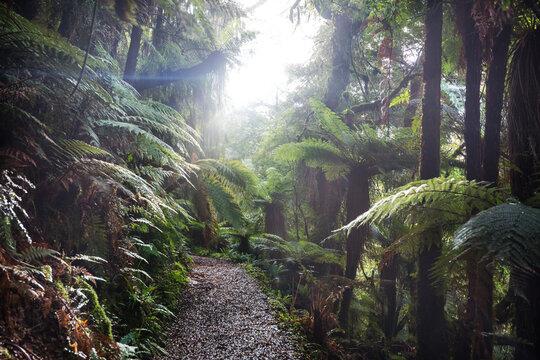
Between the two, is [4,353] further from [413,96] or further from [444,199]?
[413,96]

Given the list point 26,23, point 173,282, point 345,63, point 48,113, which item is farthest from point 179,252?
point 345,63

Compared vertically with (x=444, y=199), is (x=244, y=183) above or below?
above

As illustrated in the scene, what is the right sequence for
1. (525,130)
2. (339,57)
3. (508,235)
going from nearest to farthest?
(508,235), (525,130), (339,57)

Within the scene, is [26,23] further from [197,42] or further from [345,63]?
[345,63]

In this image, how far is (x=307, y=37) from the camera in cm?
725

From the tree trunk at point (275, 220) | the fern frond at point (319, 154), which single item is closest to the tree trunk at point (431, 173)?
the fern frond at point (319, 154)

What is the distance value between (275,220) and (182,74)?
12.5 feet

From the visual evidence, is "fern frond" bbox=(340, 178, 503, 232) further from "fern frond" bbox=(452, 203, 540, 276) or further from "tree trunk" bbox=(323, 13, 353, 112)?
"tree trunk" bbox=(323, 13, 353, 112)

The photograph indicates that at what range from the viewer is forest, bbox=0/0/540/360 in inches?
65.6

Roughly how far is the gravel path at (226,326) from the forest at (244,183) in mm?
155

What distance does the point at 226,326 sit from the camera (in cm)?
348

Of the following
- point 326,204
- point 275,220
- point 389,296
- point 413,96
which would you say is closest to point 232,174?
point 326,204

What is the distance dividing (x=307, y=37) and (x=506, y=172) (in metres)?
5.46

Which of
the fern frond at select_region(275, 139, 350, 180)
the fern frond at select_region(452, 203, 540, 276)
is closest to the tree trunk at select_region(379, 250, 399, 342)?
the fern frond at select_region(275, 139, 350, 180)
